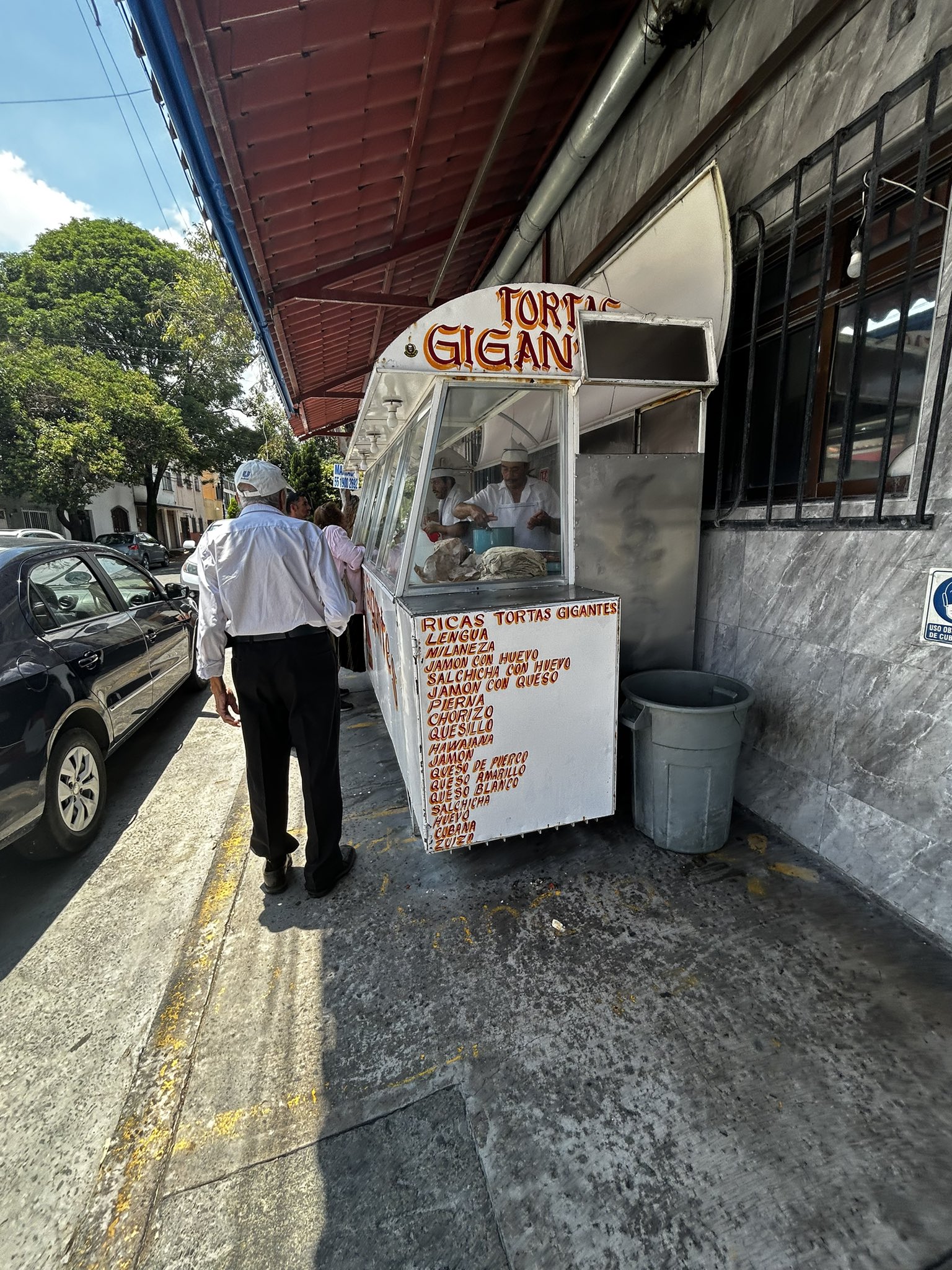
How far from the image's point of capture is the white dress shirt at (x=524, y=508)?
315cm

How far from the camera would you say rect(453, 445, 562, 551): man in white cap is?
313 centimetres

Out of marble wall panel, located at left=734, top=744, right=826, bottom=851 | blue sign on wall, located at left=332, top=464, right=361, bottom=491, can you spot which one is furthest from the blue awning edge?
blue sign on wall, located at left=332, top=464, right=361, bottom=491

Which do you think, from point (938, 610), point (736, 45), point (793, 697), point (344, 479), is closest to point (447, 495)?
point (793, 697)

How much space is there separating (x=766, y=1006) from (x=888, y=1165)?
505mm

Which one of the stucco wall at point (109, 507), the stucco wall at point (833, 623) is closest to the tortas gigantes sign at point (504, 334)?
the stucco wall at point (833, 623)

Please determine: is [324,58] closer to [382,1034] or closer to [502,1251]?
[382,1034]

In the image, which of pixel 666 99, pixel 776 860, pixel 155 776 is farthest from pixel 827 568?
pixel 155 776

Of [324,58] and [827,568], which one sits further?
[324,58]

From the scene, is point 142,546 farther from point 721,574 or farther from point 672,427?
point 721,574

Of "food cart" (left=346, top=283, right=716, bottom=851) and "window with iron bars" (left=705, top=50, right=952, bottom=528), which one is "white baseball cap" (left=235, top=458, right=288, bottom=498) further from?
"window with iron bars" (left=705, top=50, right=952, bottom=528)

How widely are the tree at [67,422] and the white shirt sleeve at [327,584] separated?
21.3 m

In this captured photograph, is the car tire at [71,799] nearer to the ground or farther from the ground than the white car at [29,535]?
nearer to the ground

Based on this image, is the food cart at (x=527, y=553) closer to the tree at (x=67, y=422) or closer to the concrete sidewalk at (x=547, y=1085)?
the concrete sidewalk at (x=547, y=1085)

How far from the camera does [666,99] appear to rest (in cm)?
387
